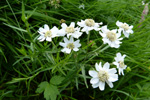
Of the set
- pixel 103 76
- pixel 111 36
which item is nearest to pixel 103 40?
pixel 111 36

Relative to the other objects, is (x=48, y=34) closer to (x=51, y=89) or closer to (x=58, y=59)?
(x=58, y=59)

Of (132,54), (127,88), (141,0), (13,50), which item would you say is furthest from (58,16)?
(141,0)

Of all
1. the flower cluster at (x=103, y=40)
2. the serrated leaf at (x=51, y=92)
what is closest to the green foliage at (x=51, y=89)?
the serrated leaf at (x=51, y=92)

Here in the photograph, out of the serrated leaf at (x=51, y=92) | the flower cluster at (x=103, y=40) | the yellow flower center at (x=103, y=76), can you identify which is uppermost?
the flower cluster at (x=103, y=40)

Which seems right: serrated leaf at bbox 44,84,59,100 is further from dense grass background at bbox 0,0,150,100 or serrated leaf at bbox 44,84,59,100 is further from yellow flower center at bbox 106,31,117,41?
yellow flower center at bbox 106,31,117,41

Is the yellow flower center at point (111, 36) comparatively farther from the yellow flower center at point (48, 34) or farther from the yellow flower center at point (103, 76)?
the yellow flower center at point (48, 34)

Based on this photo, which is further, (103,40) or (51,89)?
(51,89)

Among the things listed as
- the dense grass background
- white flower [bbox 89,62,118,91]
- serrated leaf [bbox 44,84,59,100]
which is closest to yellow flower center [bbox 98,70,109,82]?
white flower [bbox 89,62,118,91]

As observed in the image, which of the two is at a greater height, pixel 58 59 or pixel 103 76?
pixel 58 59
